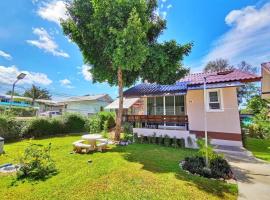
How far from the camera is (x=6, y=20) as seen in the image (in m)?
Result: 17.0

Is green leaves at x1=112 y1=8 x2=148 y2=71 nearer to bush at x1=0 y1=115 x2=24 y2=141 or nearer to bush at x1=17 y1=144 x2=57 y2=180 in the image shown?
bush at x1=17 y1=144 x2=57 y2=180

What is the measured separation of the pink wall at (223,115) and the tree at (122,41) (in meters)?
4.09

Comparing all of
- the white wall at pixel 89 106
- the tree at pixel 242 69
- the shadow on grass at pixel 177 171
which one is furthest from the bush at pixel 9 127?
the tree at pixel 242 69

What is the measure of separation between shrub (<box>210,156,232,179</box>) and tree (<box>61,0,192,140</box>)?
8266 millimetres

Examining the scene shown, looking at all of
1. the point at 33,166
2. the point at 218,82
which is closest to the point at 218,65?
the point at 218,82

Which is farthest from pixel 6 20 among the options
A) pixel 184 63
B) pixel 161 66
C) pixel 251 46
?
pixel 251 46

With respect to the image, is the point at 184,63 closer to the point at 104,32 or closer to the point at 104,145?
the point at 104,32

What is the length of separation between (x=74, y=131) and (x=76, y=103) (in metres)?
28.9

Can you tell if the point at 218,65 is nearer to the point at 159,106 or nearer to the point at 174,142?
the point at 159,106

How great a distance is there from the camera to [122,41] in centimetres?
1223

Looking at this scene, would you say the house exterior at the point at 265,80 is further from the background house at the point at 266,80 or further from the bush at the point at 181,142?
the bush at the point at 181,142

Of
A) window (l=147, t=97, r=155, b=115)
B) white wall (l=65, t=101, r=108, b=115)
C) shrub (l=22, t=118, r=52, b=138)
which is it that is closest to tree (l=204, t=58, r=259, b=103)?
Answer: window (l=147, t=97, r=155, b=115)

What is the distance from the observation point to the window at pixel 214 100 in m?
15.9

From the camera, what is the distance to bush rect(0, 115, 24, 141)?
16.3 metres
